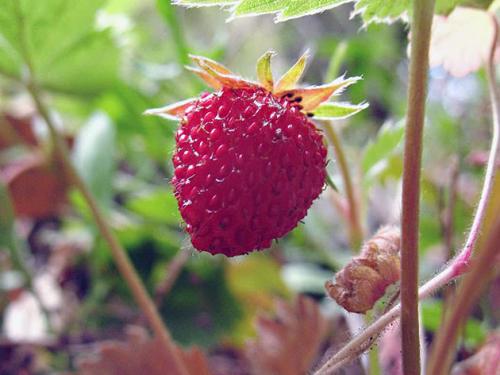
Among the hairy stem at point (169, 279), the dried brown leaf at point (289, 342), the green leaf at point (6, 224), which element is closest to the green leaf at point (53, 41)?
the green leaf at point (6, 224)

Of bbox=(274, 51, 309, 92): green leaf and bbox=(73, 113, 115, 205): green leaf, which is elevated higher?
bbox=(274, 51, 309, 92): green leaf

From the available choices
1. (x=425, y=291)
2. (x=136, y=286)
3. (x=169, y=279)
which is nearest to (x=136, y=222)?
(x=169, y=279)

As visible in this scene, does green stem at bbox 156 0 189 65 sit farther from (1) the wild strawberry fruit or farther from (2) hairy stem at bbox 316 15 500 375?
(2) hairy stem at bbox 316 15 500 375

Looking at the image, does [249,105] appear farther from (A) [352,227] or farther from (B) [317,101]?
Answer: (A) [352,227]

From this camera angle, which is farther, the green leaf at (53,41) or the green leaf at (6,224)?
the green leaf at (6,224)

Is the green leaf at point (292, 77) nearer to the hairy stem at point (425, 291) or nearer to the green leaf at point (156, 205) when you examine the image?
the hairy stem at point (425, 291)

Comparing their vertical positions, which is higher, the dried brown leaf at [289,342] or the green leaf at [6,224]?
the green leaf at [6,224]

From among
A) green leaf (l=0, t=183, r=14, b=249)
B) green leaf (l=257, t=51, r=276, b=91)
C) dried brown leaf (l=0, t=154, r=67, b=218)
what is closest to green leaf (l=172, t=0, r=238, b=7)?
green leaf (l=257, t=51, r=276, b=91)

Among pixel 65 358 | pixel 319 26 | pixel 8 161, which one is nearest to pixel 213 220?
pixel 65 358
